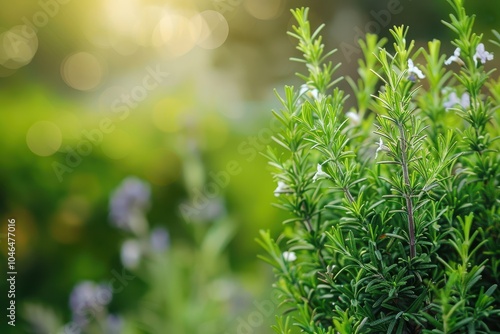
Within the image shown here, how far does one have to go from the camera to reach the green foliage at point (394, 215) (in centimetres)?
73

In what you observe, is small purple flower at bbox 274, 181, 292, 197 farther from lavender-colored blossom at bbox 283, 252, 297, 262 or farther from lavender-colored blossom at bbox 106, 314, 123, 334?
lavender-colored blossom at bbox 106, 314, 123, 334

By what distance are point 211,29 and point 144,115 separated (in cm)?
65

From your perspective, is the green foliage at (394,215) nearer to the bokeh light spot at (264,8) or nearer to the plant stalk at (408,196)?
the plant stalk at (408,196)

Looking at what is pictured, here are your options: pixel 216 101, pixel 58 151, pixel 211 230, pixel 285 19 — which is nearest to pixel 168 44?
pixel 216 101

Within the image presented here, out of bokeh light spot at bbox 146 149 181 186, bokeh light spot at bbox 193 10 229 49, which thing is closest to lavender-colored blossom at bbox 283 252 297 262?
bokeh light spot at bbox 146 149 181 186

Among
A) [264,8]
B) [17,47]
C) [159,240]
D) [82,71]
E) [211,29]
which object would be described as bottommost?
[159,240]

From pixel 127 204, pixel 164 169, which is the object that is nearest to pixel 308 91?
pixel 127 204

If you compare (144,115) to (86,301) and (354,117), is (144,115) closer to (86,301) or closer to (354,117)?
(86,301)

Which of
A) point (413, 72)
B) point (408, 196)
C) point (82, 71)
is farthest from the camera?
point (82, 71)

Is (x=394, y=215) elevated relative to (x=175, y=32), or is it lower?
lower

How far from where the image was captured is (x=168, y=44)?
3.03 m

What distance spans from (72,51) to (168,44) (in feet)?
1.54

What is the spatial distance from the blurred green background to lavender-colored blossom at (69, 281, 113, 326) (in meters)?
0.15

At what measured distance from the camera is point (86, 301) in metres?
2.12
